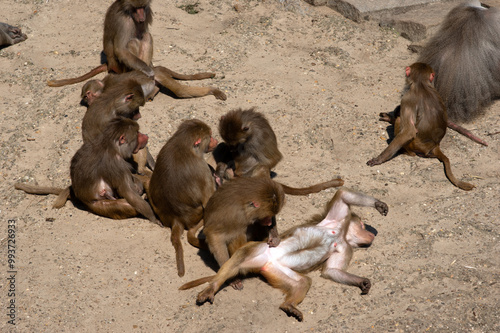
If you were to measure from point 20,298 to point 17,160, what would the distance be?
2.24 metres

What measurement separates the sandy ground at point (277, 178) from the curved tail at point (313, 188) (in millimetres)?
105

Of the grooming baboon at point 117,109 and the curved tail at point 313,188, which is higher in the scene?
the grooming baboon at point 117,109

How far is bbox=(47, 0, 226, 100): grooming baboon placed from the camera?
7.57 m

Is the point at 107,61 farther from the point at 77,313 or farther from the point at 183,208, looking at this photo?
the point at 77,313

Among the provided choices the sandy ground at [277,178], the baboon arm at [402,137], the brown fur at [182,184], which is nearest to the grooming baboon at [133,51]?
the sandy ground at [277,178]

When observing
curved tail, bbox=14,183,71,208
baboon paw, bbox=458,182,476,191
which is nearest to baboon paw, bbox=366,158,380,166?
baboon paw, bbox=458,182,476,191

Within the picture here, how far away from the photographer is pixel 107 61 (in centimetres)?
796

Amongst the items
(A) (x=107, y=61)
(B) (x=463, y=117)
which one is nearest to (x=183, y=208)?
(A) (x=107, y=61)

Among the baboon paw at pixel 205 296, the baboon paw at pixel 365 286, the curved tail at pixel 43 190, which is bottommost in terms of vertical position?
the curved tail at pixel 43 190

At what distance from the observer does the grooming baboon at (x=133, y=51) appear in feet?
24.8

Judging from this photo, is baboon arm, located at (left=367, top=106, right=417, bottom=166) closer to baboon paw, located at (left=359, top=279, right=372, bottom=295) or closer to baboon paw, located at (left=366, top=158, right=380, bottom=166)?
baboon paw, located at (left=366, top=158, right=380, bottom=166)

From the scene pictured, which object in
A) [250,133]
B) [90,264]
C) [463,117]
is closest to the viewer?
[90,264]

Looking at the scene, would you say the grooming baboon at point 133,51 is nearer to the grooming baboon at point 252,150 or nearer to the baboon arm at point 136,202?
→ the grooming baboon at point 252,150

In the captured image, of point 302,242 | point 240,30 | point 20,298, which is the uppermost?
point 240,30
